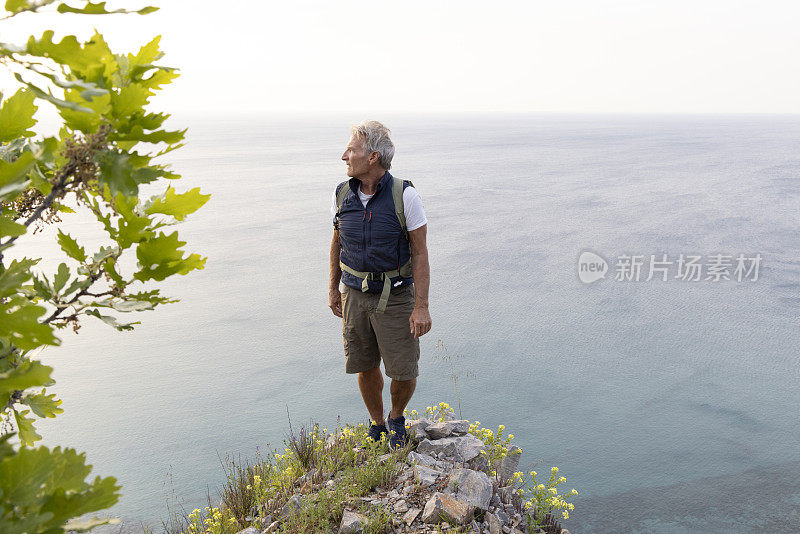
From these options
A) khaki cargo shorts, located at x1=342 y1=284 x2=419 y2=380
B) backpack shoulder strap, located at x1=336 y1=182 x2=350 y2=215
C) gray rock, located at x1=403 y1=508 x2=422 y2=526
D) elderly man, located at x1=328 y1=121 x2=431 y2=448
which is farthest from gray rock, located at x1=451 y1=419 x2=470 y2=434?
backpack shoulder strap, located at x1=336 y1=182 x2=350 y2=215

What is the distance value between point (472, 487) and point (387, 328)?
1203mm

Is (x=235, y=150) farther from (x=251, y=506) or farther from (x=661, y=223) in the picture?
(x=251, y=506)

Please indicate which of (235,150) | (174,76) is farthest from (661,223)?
(235,150)

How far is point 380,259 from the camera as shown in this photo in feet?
12.6

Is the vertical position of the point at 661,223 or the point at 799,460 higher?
the point at 661,223

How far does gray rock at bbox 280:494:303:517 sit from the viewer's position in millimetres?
3775

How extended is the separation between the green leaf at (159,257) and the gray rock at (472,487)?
3.02m

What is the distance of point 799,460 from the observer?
6344mm

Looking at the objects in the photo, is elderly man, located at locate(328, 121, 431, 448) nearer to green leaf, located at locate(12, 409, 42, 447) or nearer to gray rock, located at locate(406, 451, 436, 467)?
gray rock, located at locate(406, 451, 436, 467)

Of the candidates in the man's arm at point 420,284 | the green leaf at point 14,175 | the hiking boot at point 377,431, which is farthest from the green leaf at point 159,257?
the hiking boot at point 377,431

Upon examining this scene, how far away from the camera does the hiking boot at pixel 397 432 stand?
439 cm

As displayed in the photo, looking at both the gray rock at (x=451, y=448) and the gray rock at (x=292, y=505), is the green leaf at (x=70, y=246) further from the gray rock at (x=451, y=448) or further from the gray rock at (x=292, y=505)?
the gray rock at (x=451, y=448)

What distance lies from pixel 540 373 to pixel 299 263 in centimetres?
816

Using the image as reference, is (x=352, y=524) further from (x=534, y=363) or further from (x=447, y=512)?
(x=534, y=363)
